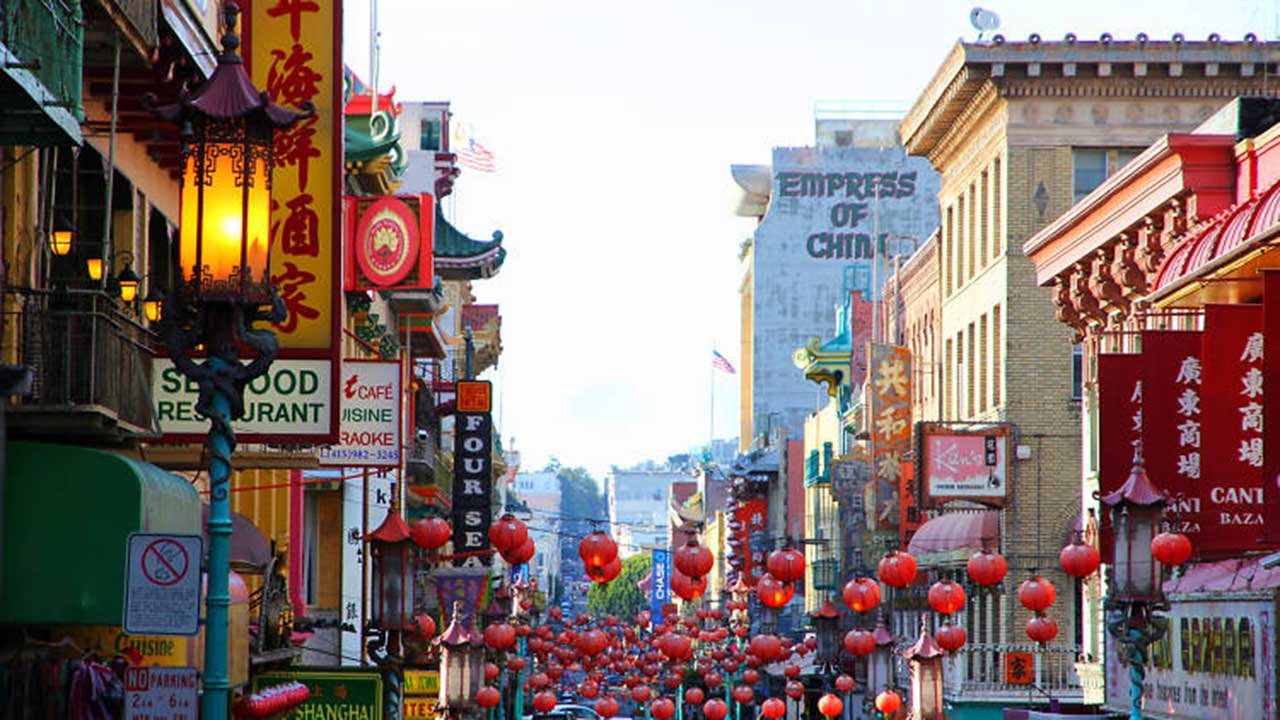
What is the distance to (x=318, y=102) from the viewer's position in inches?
854

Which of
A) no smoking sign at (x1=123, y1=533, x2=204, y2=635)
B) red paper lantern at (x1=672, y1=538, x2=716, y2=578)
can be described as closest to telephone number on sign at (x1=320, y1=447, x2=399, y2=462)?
red paper lantern at (x1=672, y1=538, x2=716, y2=578)

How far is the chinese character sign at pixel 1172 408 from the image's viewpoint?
25.8m

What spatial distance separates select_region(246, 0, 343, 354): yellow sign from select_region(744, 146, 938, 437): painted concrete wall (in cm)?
7706

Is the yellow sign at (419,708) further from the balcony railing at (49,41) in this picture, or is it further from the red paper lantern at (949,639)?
the balcony railing at (49,41)

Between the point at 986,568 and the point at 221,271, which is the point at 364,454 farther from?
the point at 221,271

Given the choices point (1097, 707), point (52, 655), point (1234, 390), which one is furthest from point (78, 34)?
point (1097, 707)

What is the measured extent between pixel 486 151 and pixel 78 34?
54.1 meters

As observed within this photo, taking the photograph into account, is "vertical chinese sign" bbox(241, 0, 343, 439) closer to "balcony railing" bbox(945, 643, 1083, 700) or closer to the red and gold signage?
the red and gold signage

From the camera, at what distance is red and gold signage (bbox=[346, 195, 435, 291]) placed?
36375 mm

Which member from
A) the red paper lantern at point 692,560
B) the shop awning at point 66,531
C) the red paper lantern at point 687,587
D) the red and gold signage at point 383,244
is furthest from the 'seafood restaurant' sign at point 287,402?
the red paper lantern at point 687,587

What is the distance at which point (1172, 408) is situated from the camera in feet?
86.0

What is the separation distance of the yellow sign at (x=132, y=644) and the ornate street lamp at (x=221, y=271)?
2.98m

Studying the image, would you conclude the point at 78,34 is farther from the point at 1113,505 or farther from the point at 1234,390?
the point at 1234,390

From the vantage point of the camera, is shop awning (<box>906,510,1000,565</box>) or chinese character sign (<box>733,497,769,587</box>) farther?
chinese character sign (<box>733,497,769,587</box>)
